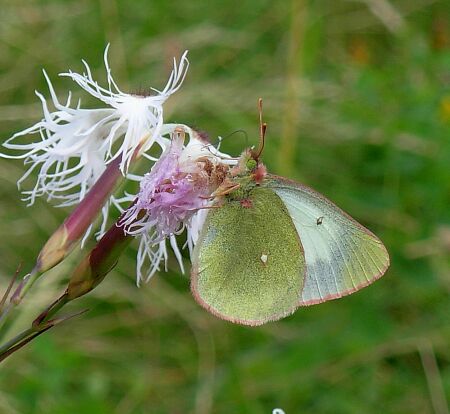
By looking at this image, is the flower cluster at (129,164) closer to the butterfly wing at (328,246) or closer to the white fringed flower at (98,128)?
the white fringed flower at (98,128)

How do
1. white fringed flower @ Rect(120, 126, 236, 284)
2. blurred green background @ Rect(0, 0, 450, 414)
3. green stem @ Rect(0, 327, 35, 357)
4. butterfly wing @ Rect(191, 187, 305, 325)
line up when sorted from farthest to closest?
blurred green background @ Rect(0, 0, 450, 414), butterfly wing @ Rect(191, 187, 305, 325), white fringed flower @ Rect(120, 126, 236, 284), green stem @ Rect(0, 327, 35, 357)

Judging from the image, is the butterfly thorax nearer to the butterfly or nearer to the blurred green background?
the butterfly

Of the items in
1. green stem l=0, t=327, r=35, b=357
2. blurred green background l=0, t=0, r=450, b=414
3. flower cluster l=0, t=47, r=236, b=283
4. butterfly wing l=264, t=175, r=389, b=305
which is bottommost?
blurred green background l=0, t=0, r=450, b=414

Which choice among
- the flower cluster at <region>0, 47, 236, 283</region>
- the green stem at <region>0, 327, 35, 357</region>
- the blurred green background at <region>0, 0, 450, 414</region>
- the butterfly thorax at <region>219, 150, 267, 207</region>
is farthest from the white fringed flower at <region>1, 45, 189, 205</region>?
the blurred green background at <region>0, 0, 450, 414</region>

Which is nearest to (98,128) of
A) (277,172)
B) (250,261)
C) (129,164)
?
(129,164)

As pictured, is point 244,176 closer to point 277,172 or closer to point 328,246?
point 328,246

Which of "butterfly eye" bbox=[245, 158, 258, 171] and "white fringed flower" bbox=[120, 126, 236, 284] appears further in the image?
"butterfly eye" bbox=[245, 158, 258, 171]

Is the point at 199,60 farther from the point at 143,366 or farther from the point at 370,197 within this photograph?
the point at 143,366
